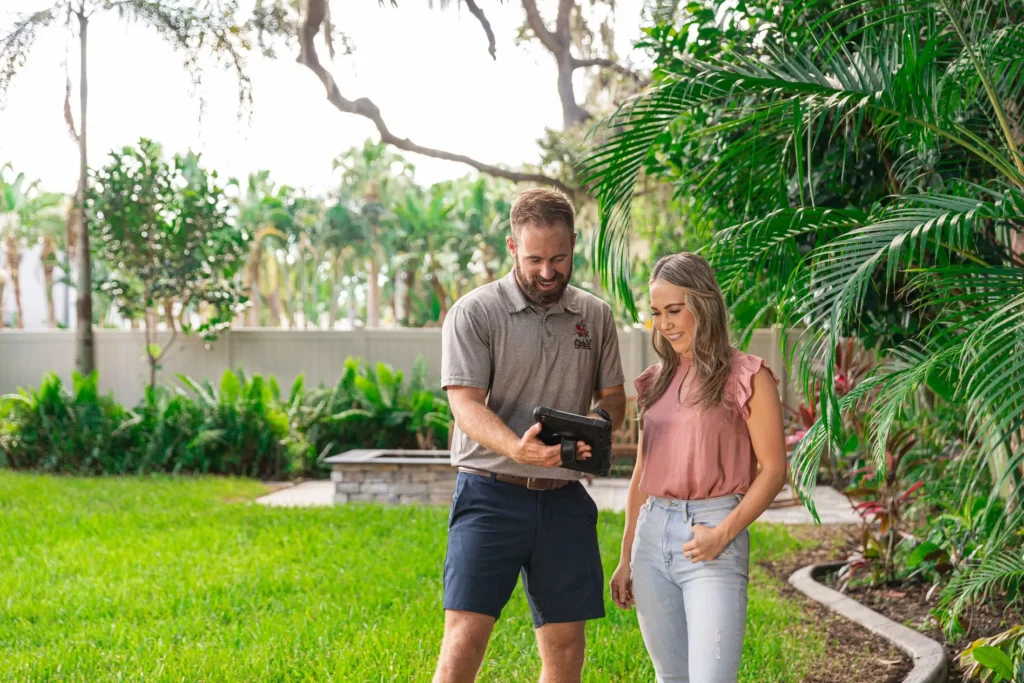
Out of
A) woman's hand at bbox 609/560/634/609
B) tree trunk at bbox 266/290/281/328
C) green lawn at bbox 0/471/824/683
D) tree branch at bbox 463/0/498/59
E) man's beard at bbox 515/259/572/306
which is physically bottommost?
green lawn at bbox 0/471/824/683

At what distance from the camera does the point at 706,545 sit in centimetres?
262

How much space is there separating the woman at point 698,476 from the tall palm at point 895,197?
358 millimetres

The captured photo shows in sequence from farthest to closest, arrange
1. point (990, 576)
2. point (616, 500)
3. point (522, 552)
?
point (616, 500), point (990, 576), point (522, 552)

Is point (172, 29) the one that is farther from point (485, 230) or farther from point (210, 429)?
point (485, 230)

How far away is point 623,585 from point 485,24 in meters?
3.78

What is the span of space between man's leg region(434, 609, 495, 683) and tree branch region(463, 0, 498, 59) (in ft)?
11.6

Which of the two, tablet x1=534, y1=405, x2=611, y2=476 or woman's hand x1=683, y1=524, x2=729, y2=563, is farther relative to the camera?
tablet x1=534, y1=405, x2=611, y2=476

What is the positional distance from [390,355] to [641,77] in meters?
5.43

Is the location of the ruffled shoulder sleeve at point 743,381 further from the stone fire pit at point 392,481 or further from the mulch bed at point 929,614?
the stone fire pit at point 392,481

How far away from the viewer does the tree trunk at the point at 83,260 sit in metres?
13.3

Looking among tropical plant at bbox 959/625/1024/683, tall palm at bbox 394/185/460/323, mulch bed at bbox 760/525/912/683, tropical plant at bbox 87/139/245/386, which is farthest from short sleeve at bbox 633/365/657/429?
tall palm at bbox 394/185/460/323

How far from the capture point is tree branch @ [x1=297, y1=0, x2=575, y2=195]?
958cm

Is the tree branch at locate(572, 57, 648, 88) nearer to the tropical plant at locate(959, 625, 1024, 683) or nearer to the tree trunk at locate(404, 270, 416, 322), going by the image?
the tropical plant at locate(959, 625, 1024, 683)

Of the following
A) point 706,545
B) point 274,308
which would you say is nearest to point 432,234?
point 274,308
